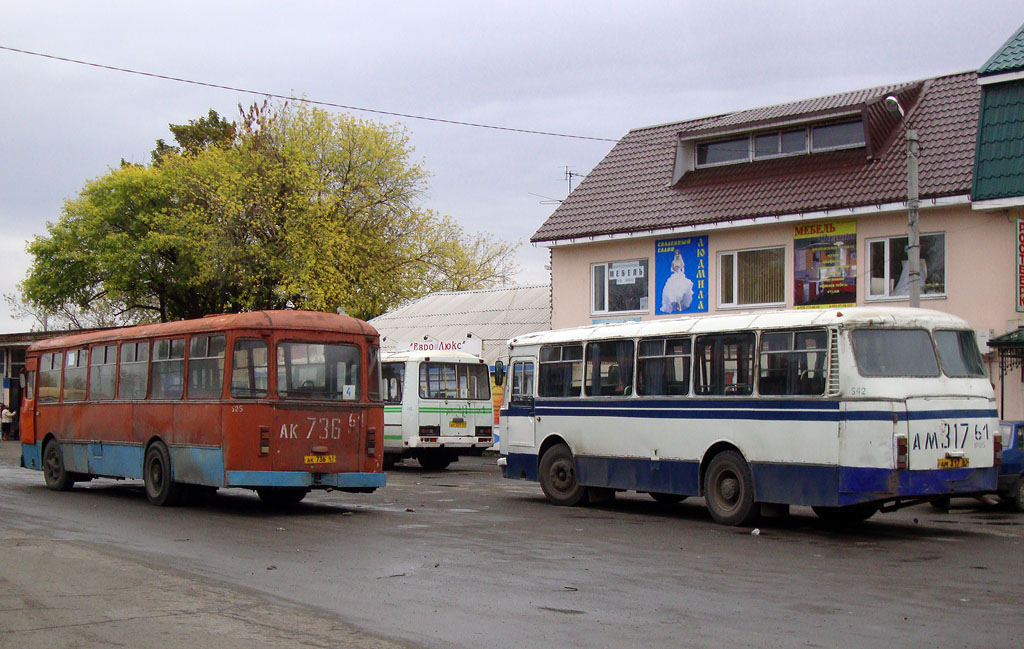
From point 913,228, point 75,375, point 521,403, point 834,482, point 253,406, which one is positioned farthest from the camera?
point 75,375

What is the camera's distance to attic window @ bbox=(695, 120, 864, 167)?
30469mm

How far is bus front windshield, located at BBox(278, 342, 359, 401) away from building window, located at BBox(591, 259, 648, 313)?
51.8ft

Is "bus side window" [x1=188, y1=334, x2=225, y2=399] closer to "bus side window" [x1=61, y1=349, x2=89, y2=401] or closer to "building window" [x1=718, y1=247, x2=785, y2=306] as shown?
"bus side window" [x1=61, y1=349, x2=89, y2=401]

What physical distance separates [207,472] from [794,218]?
16.7 metres

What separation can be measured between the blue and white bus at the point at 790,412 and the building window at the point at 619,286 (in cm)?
1373

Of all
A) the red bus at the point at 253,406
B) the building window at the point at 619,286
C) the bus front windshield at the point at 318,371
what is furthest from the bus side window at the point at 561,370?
the building window at the point at 619,286

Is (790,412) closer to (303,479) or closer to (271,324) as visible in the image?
(303,479)

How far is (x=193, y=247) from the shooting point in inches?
2377

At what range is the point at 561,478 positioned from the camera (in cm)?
2012

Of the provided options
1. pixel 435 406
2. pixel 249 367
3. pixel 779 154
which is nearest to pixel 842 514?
pixel 249 367

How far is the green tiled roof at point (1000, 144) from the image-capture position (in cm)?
2481

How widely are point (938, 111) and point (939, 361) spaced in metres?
15.5

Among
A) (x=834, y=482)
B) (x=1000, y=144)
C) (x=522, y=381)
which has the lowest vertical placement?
(x=834, y=482)

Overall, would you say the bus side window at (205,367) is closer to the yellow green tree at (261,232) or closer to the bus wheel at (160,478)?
the bus wheel at (160,478)
